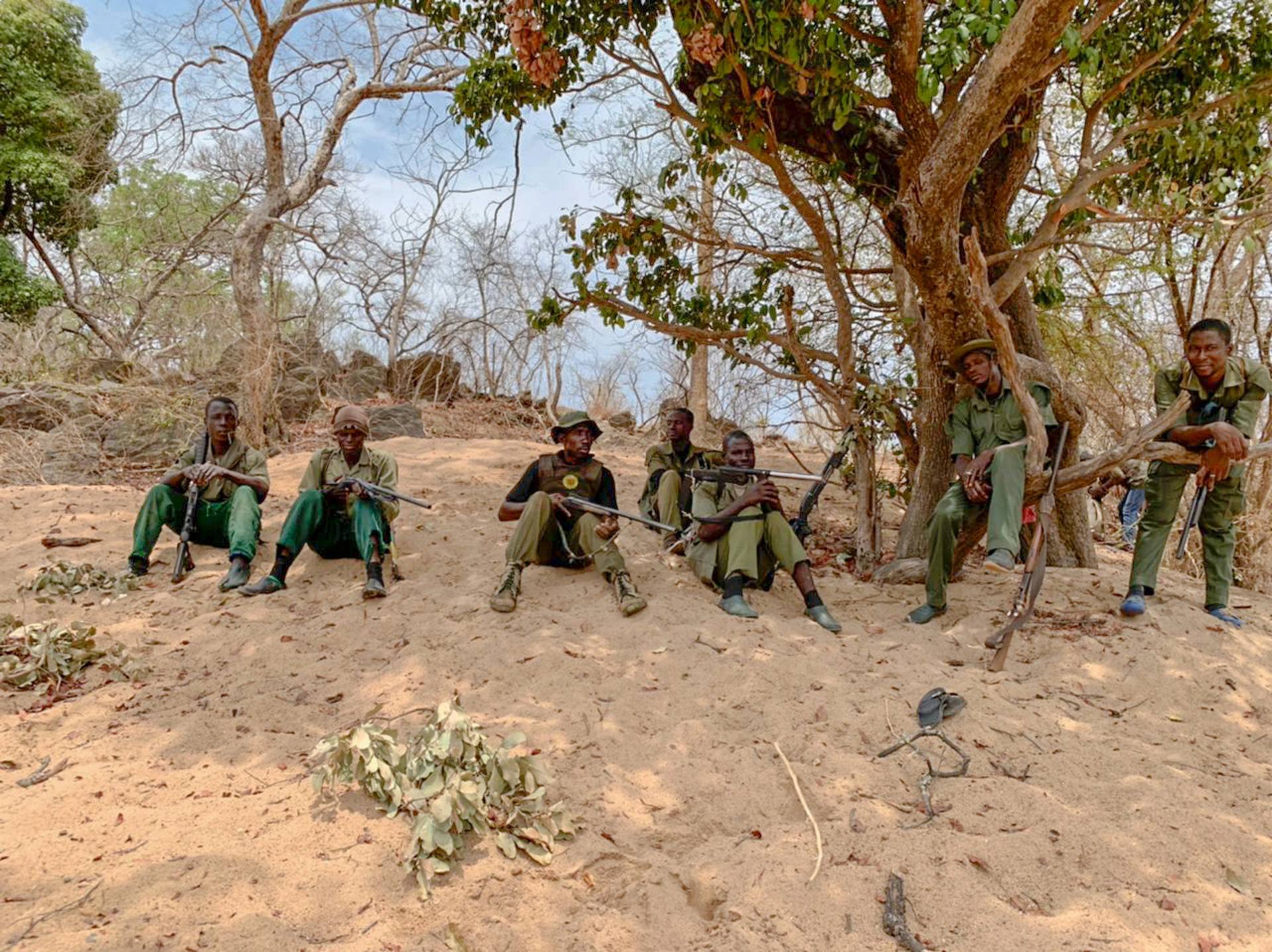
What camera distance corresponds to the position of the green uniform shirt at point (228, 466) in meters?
5.04

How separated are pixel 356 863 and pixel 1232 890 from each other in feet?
8.21

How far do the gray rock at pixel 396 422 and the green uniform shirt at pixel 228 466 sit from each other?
4.43 meters

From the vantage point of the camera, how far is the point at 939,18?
4.93 m

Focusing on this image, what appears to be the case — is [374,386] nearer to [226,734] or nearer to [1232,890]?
[226,734]

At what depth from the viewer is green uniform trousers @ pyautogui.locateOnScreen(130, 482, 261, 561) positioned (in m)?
4.78

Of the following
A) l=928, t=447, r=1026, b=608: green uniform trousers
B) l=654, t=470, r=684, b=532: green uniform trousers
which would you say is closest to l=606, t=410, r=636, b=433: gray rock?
l=654, t=470, r=684, b=532: green uniform trousers

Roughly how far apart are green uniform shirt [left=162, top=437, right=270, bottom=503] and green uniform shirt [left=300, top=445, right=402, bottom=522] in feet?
1.37

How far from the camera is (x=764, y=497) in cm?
448

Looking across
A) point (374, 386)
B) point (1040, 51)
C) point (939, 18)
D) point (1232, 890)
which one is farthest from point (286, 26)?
point (1232, 890)

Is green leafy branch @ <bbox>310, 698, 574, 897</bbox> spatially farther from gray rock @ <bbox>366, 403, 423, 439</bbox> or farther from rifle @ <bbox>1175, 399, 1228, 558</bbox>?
gray rock @ <bbox>366, 403, 423, 439</bbox>

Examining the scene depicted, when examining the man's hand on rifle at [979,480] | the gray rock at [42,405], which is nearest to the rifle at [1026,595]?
the man's hand on rifle at [979,480]

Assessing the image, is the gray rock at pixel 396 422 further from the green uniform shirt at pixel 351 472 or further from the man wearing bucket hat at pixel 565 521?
the man wearing bucket hat at pixel 565 521

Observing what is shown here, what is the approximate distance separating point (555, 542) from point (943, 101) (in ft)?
11.4

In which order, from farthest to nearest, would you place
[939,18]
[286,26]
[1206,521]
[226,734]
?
[286,26], [939,18], [1206,521], [226,734]
